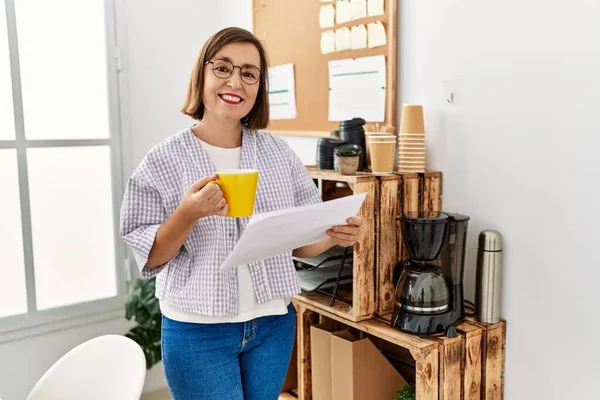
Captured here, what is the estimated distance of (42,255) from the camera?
8.26ft

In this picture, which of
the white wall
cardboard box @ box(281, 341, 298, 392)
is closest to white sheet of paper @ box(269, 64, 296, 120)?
the white wall

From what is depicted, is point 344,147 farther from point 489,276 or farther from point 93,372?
point 93,372

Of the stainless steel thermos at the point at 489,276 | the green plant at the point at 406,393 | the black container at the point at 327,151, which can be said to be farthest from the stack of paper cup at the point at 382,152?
the green plant at the point at 406,393

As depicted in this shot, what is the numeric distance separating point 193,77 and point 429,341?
38.1 inches

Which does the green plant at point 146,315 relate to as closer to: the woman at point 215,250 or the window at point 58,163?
the window at point 58,163

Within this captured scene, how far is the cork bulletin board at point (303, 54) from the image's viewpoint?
7.54ft

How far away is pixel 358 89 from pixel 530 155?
0.73 meters

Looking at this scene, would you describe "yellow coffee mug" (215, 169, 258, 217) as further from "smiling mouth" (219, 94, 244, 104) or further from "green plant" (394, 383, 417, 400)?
"green plant" (394, 383, 417, 400)

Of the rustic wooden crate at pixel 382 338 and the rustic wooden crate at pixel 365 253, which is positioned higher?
the rustic wooden crate at pixel 365 253

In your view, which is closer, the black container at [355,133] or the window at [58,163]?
the black container at [355,133]

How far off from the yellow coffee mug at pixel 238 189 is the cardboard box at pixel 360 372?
833mm

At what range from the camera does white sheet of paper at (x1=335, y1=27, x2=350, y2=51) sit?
84.2 inches

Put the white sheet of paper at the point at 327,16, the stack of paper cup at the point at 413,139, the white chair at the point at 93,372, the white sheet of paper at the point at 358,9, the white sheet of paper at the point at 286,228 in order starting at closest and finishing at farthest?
1. the white sheet of paper at the point at 286,228
2. the white chair at the point at 93,372
3. the stack of paper cup at the point at 413,139
4. the white sheet of paper at the point at 358,9
5. the white sheet of paper at the point at 327,16

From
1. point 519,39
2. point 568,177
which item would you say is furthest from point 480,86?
point 568,177
